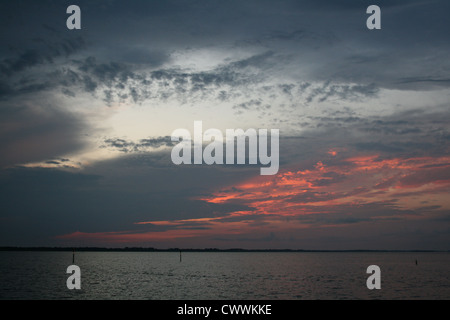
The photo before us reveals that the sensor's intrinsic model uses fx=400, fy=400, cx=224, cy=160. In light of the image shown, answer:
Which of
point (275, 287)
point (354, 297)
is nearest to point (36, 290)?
point (275, 287)

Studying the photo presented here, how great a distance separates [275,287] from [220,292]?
1314cm
